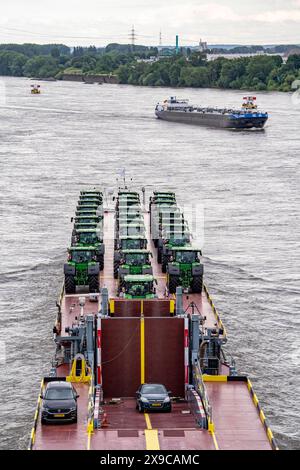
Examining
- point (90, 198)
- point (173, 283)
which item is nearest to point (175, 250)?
point (173, 283)

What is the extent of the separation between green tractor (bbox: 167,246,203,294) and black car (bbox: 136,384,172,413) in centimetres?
1399

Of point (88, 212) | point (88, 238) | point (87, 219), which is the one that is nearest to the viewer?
point (88, 238)

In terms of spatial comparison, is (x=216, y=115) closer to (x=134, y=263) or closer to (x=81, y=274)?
(x=81, y=274)

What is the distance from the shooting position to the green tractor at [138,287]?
43312 millimetres

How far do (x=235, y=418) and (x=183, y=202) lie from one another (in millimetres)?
53421

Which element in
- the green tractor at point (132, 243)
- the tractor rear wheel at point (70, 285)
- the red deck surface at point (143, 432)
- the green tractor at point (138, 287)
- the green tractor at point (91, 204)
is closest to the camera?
the red deck surface at point (143, 432)

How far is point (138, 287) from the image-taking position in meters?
43.9

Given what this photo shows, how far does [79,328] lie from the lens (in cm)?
3894

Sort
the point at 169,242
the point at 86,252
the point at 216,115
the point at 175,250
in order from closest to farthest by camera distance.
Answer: the point at 175,250, the point at 86,252, the point at 169,242, the point at 216,115

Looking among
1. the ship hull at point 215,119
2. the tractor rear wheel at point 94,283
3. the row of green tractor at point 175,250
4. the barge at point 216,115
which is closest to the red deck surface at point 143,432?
the row of green tractor at point 175,250

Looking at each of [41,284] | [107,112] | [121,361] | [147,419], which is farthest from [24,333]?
[107,112]

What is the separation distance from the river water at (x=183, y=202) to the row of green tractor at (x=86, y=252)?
2.94 metres

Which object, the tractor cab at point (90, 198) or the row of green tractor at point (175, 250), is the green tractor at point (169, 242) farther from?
the tractor cab at point (90, 198)

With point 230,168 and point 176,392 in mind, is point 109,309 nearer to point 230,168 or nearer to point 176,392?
point 176,392
